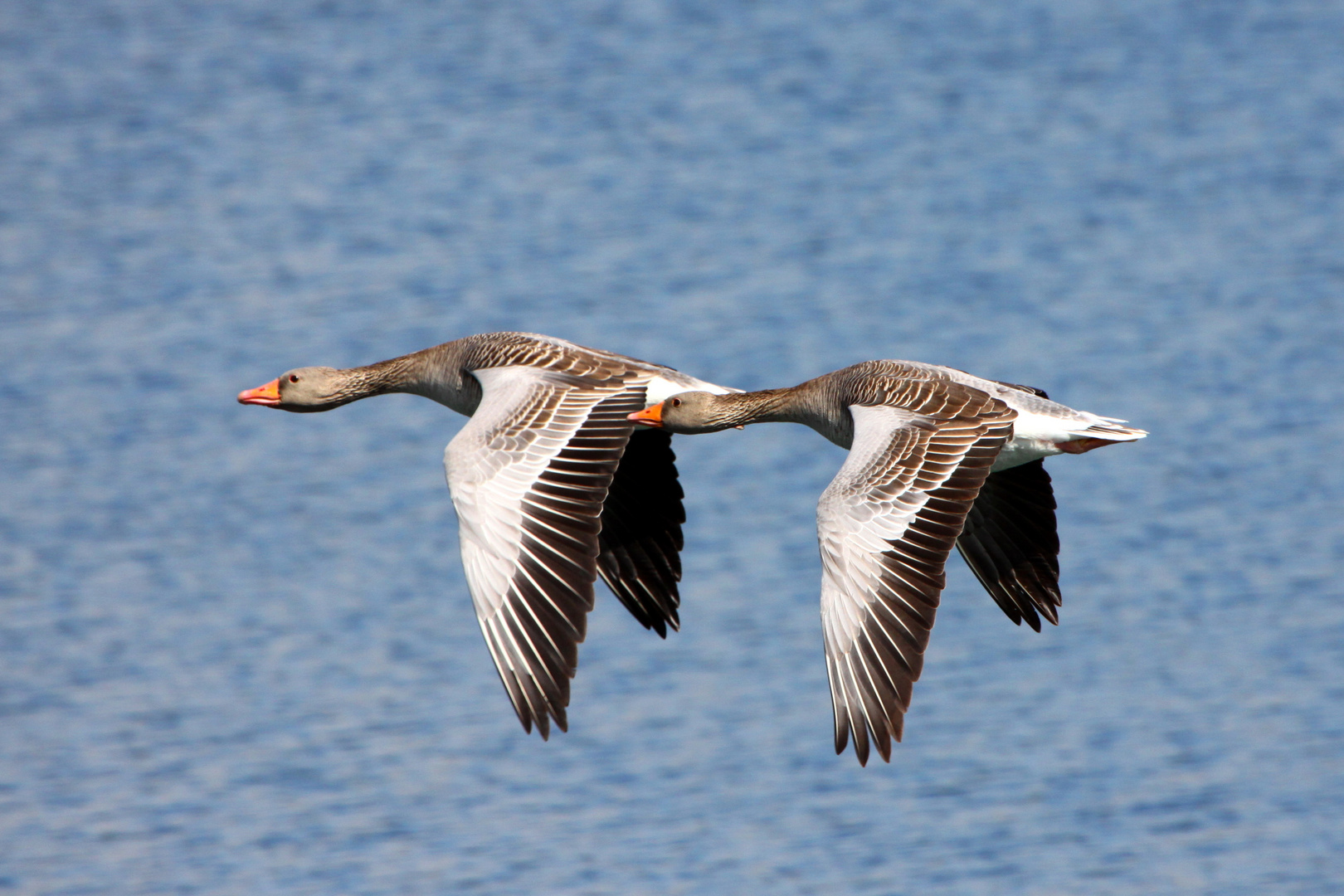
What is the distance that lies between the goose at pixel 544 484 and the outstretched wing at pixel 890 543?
5.09 feet

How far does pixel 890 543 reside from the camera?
39.7ft

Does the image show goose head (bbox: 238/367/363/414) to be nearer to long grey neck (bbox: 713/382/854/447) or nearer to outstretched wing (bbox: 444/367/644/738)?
outstretched wing (bbox: 444/367/644/738)

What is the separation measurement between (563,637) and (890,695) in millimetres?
1995

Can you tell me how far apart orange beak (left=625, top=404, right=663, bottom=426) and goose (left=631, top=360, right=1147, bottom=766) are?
0.04ft

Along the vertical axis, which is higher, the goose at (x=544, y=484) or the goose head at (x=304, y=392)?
the goose head at (x=304, y=392)

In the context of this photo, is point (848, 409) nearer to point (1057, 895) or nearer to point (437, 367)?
point (437, 367)

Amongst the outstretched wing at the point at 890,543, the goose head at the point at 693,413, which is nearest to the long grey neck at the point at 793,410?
the goose head at the point at 693,413

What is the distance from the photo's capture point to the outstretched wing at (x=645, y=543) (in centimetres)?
1516

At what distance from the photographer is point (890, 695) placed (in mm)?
11586

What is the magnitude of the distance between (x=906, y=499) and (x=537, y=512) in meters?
2.35

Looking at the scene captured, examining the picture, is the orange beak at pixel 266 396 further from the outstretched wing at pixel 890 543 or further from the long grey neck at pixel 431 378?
the outstretched wing at pixel 890 543

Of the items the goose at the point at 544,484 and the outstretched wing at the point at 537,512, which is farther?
the goose at the point at 544,484

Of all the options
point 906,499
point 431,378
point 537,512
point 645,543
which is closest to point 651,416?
point 645,543

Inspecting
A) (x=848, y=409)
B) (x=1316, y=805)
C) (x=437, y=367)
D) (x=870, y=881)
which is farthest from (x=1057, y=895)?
(x=437, y=367)
